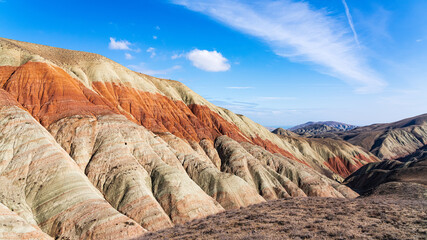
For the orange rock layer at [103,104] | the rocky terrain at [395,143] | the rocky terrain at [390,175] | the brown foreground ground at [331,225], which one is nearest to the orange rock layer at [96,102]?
the orange rock layer at [103,104]

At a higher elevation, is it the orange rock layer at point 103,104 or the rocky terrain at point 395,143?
the orange rock layer at point 103,104

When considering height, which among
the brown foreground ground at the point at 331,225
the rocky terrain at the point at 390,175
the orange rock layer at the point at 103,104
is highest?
the orange rock layer at the point at 103,104

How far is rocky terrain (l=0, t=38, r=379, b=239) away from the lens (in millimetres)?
27469

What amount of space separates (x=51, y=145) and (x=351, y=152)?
15410cm

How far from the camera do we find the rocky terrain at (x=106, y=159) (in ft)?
90.1

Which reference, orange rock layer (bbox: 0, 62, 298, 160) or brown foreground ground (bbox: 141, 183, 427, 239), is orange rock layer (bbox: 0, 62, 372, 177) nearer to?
orange rock layer (bbox: 0, 62, 298, 160)

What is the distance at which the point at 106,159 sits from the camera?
39.2m

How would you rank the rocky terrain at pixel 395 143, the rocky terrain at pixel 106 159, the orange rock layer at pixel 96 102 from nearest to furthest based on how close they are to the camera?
1. the rocky terrain at pixel 106 159
2. the orange rock layer at pixel 96 102
3. the rocky terrain at pixel 395 143

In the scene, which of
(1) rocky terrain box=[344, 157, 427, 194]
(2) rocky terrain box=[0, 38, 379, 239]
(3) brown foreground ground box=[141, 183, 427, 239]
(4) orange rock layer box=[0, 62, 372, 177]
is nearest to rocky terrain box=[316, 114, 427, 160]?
(1) rocky terrain box=[344, 157, 427, 194]

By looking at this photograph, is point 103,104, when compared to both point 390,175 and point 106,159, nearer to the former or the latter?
point 106,159

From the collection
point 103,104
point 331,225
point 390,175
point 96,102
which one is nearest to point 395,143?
point 390,175

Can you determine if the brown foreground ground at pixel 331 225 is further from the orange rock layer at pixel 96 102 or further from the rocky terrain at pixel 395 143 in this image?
the rocky terrain at pixel 395 143

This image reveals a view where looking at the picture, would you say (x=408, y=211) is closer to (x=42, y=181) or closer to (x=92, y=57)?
(x=42, y=181)

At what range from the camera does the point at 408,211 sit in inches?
800
